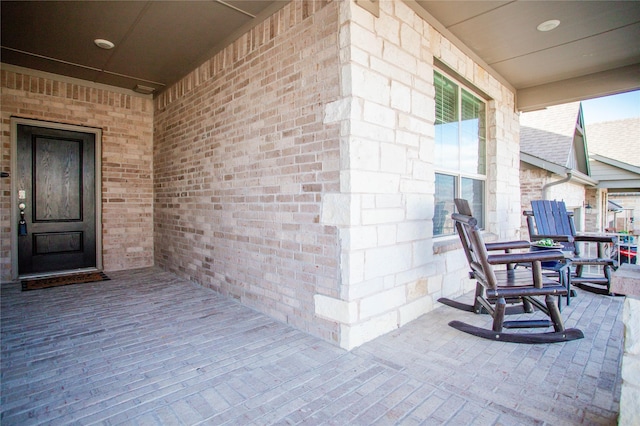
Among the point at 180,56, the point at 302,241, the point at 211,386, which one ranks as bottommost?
the point at 211,386

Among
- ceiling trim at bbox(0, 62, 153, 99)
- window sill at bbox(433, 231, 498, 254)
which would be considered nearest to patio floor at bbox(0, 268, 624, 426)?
window sill at bbox(433, 231, 498, 254)

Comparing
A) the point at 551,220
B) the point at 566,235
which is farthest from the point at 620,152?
the point at 566,235

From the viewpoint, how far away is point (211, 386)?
1861 millimetres

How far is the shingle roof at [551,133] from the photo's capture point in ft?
26.4

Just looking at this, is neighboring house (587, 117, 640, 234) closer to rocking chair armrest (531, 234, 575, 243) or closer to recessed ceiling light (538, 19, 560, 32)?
rocking chair armrest (531, 234, 575, 243)

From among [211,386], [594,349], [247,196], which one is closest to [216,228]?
[247,196]

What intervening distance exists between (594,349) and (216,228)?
3431 mm

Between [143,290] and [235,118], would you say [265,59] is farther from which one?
[143,290]

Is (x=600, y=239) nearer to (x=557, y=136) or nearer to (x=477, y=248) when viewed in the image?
(x=477, y=248)

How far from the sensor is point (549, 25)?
3.27 meters

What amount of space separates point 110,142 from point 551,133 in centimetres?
1030

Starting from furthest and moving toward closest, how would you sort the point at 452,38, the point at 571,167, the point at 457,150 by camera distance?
the point at 571,167, the point at 457,150, the point at 452,38

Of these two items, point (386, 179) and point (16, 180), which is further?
point (16, 180)

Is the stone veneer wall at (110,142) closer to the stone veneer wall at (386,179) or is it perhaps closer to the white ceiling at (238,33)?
the white ceiling at (238,33)
